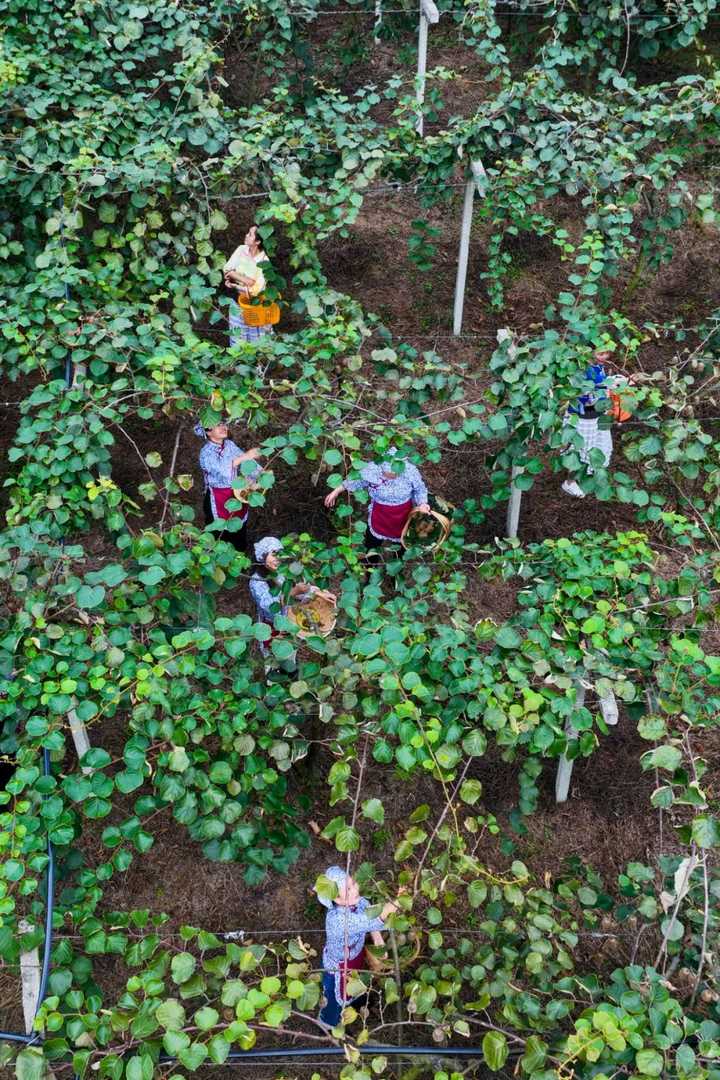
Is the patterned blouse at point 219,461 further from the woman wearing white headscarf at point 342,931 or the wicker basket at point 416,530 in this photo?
the woman wearing white headscarf at point 342,931

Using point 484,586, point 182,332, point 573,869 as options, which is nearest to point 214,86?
point 182,332

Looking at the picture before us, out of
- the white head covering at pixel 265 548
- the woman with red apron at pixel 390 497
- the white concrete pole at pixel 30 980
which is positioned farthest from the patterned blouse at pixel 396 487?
the white concrete pole at pixel 30 980

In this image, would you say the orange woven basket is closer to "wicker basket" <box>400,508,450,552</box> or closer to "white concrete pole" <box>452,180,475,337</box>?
"wicker basket" <box>400,508,450,552</box>

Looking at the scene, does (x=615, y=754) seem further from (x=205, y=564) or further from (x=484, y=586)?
(x=205, y=564)

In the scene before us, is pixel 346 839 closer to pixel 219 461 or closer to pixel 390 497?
pixel 390 497

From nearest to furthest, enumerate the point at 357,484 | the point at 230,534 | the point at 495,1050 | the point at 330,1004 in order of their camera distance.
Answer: the point at 495,1050, the point at 330,1004, the point at 357,484, the point at 230,534

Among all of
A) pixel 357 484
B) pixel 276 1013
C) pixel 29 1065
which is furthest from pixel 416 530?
pixel 29 1065
